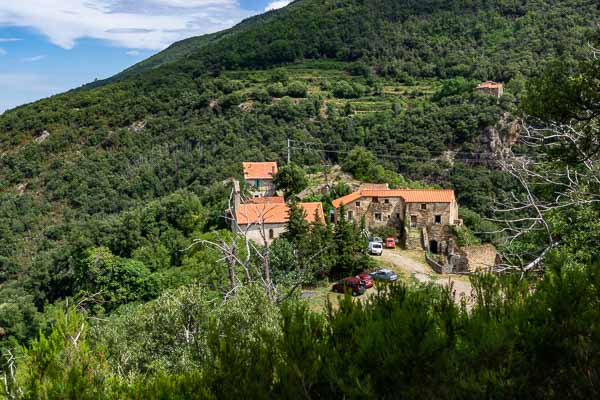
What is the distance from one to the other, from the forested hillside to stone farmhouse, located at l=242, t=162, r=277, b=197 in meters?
2.90

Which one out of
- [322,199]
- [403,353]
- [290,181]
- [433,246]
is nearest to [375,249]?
[433,246]

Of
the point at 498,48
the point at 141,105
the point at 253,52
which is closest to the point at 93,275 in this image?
the point at 141,105

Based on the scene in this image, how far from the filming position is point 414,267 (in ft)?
80.6

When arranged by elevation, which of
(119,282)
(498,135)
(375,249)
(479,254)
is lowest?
(119,282)

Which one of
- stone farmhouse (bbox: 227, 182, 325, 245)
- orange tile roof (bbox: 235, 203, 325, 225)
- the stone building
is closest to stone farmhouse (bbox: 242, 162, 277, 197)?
orange tile roof (bbox: 235, 203, 325, 225)

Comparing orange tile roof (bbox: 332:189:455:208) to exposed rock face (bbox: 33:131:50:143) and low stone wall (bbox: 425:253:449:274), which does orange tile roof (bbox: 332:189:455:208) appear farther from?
exposed rock face (bbox: 33:131:50:143)

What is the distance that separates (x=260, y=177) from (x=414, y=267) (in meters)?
20.0

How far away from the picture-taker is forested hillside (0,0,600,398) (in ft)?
16.4

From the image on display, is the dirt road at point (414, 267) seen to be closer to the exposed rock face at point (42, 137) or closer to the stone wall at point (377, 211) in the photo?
the stone wall at point (377, 211)

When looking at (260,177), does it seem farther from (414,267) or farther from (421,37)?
(421,37)

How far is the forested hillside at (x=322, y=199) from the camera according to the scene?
4.98 meters

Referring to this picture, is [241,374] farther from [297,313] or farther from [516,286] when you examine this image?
[516,286]

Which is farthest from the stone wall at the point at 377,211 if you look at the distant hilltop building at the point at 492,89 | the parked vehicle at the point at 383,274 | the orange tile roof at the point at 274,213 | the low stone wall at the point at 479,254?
the distant hilltop building at the point at 492,89

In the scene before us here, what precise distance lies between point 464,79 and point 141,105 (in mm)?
48535
